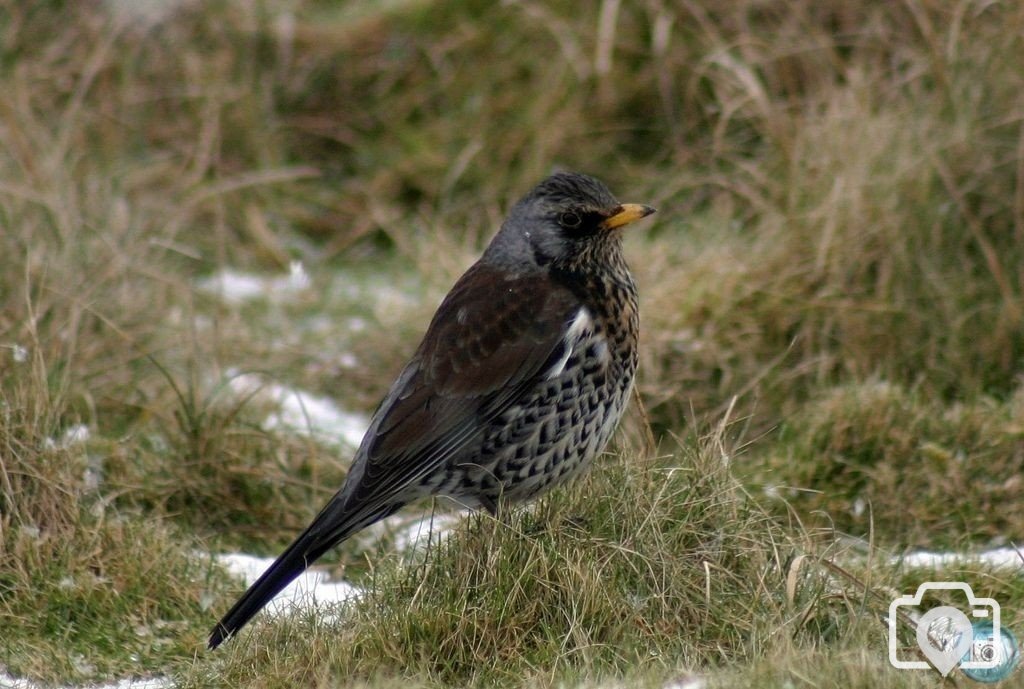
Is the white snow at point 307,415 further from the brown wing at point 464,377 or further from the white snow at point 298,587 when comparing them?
the brown wing at point 464,377

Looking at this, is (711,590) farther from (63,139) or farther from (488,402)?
(63,139)

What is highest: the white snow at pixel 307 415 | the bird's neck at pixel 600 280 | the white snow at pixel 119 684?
the bird's neck at pixel 600 280

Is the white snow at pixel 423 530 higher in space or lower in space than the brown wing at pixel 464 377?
lower

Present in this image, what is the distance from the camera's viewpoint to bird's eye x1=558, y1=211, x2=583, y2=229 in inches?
163

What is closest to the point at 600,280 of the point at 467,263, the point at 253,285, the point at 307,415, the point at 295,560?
the point at 295,560

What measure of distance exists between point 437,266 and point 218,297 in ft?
2.84

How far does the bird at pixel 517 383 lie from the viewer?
3881mm

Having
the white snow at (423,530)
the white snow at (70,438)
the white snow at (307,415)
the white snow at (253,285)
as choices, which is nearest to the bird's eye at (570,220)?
the white snow at (423,530)

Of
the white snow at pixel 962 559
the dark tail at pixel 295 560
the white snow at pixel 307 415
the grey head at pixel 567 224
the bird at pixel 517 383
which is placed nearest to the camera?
the dark tail at pixel 295 560

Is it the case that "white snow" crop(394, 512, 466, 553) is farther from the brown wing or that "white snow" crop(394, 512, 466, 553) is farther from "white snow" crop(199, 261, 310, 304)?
"white snow" crop(199, 261, 310, 304)

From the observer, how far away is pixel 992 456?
4.57m

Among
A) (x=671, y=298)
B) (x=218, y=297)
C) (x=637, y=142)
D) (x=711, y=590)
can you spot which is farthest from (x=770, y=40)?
(x=711, y=590)

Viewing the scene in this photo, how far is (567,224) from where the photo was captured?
4160 mm

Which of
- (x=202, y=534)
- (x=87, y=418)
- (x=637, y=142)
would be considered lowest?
(x=202, y=534)
